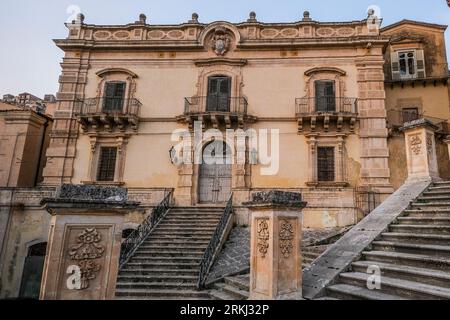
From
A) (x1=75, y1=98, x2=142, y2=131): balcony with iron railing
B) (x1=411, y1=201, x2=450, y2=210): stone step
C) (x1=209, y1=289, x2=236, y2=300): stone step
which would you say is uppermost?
(x1=75, y1=98, x2=142, y2=131): balcony with iron railing

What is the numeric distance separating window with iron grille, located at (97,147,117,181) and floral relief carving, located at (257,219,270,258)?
12481mm

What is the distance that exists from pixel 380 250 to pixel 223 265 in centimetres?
450

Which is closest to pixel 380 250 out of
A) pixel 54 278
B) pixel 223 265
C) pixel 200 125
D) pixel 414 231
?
pixel 414 231

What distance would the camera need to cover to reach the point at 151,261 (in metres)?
9.48

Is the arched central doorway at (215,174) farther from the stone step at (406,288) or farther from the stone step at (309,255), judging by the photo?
the stone step at (406,288)

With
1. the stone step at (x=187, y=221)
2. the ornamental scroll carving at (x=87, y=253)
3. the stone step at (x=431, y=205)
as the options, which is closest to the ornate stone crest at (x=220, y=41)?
the stone step at (x=187, y=221)

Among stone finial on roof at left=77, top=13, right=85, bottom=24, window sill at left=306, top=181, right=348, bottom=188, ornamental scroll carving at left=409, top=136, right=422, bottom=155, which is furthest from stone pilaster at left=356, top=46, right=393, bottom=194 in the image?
stone finial on roof at left=77, top=13, right=85, bottom=24

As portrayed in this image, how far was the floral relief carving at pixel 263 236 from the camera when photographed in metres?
5.34

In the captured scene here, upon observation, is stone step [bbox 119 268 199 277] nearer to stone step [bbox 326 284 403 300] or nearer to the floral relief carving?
the floral relief carving

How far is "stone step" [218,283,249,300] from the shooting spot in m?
6.11

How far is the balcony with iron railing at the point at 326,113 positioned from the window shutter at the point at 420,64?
625cm

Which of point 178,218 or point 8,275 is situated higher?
point 178,218

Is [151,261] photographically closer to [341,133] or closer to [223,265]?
[223,265]
